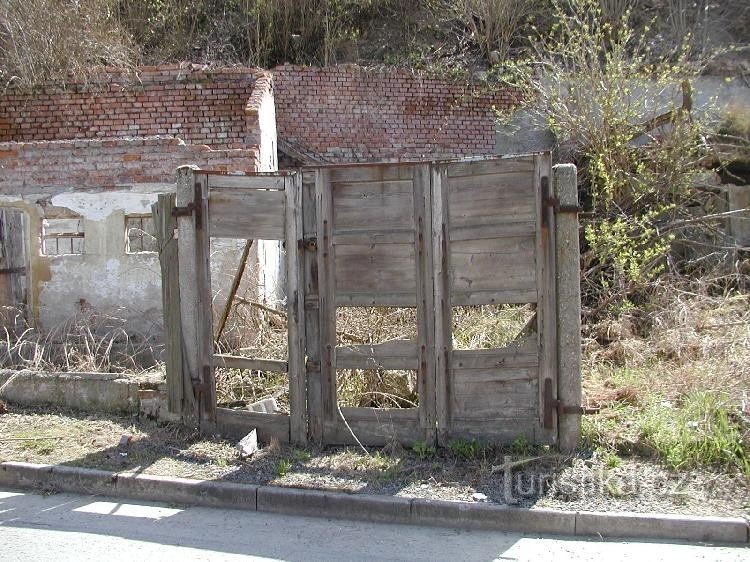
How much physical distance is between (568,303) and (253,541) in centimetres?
299

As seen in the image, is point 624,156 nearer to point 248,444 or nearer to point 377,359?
point 377,359

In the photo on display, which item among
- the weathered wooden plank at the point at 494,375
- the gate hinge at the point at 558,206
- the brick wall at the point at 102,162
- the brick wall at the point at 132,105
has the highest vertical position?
the brick wall at the point at 132,105

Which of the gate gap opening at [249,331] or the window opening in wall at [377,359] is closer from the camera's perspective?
the window opening in wall at [377,359]

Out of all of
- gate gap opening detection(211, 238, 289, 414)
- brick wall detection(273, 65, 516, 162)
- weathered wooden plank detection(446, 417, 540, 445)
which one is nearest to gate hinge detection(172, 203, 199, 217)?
gate gap opening detection(211, 238, 289, 414)

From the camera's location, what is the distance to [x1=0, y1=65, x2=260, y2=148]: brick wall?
1180 cm

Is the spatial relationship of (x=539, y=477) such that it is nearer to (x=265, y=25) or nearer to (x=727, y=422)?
(x=727, y=422)

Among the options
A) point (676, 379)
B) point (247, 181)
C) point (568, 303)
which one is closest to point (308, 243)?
point (247, 181)

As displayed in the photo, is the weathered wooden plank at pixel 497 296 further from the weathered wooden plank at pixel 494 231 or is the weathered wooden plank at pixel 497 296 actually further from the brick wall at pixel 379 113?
the brick wall at pixel 379 113

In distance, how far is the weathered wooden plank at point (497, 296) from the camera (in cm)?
566

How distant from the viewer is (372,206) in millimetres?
5867

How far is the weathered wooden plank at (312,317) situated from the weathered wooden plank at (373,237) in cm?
25

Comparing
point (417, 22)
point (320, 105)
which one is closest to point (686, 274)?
point (320, 105)

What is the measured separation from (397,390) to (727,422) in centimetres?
280

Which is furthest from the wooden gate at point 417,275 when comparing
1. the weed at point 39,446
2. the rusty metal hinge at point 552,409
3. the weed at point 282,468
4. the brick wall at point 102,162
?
the brick wall at point 102,162
